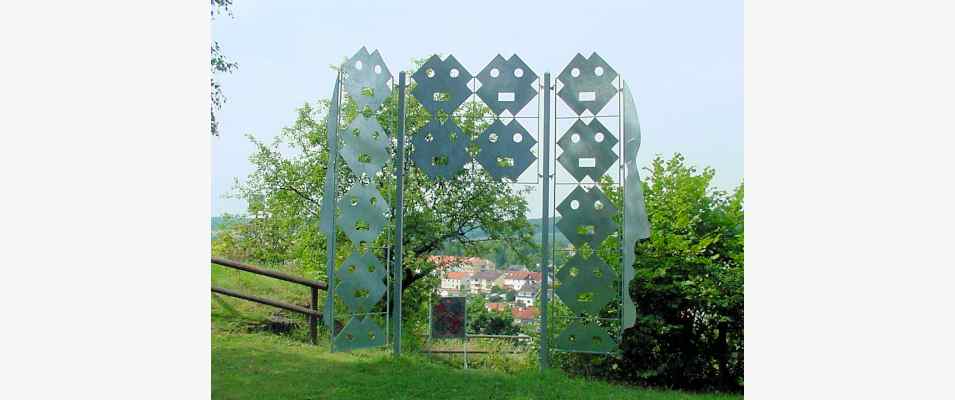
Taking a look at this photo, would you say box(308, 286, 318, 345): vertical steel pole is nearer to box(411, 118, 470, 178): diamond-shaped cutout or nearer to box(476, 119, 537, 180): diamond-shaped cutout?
box(411, 118, 470, 178): diamond-shaped cutout

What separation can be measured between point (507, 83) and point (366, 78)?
2.95ft

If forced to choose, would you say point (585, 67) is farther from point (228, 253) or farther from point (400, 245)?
point (228, 253)

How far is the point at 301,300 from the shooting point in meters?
6.70

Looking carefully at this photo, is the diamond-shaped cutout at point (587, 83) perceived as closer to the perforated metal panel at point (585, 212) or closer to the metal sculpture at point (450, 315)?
the perforated metal panel at point (585, 212)

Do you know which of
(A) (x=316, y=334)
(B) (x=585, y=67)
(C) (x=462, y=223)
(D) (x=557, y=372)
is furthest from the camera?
(A) (x=316, y=334)

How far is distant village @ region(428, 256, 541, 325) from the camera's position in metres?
5.08

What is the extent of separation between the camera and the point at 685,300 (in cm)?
500

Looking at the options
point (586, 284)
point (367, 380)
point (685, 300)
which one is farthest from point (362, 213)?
point (685, 300)

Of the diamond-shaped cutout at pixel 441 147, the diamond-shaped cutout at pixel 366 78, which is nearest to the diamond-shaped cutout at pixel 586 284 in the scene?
the diamond-shaped cutout at pixel 441 147

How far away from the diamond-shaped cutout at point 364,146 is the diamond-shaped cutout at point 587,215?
120 cm

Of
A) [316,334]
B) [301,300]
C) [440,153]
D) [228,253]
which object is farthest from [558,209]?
[228,253]

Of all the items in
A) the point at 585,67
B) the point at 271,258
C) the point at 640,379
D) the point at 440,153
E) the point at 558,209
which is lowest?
the point at 640,379

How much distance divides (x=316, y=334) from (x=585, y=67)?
313 cm

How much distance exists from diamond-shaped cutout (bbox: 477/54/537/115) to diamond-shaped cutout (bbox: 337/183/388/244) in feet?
3.10
